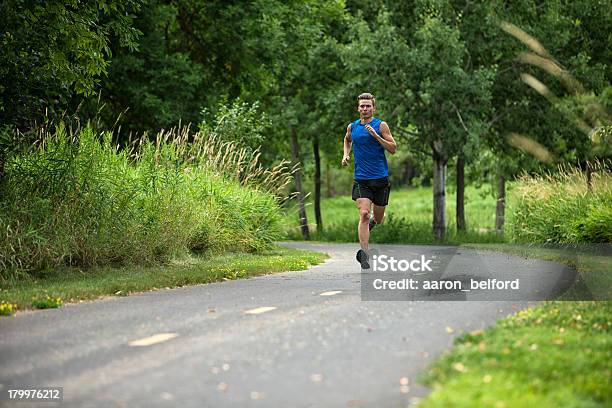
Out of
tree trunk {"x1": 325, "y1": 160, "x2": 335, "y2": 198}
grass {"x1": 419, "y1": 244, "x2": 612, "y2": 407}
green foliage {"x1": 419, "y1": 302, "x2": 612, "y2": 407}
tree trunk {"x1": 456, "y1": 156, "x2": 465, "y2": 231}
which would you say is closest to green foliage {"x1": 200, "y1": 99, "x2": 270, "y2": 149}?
tree trunk {"x1": 456, "y1": 156, "x2": 465, "y2": 231}

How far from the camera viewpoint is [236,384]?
5.81 m

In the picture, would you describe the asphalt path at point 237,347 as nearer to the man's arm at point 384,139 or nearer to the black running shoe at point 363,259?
the black running shoe at point 363,259

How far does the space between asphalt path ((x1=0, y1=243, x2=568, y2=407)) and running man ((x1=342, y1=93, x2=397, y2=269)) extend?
237 cm

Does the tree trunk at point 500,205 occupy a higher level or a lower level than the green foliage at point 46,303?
higher

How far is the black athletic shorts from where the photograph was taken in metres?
12.8

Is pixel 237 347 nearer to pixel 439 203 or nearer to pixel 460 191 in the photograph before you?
pixel 439 203

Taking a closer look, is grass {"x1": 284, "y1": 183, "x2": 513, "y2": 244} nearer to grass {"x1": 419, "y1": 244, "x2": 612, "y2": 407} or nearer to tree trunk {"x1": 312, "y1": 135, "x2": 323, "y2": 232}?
tree trunk {"x1": 312, "y1": 135, "x2": 323, "y2": 232}

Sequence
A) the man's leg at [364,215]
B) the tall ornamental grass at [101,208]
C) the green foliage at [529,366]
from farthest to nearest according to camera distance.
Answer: the man's leg at [364,215] < the tall ornamental grass at [101,208] < the green foliage at [529,366]

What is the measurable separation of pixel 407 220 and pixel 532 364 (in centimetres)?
2940

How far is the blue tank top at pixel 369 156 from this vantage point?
12672 millimetres

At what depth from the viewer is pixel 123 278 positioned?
11.8 meters

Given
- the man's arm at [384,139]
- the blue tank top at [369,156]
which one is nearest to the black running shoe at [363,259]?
the blue tank top at [369,156]

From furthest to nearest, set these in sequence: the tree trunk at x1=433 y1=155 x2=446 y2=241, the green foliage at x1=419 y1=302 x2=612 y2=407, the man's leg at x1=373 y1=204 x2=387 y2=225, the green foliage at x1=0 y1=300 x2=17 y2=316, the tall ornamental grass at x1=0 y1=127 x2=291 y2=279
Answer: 1. the tree trunk at x1=433 y1=155 x2=446 y2=241
2. the man's leg at x1=373 y1=204 x2=387 y2=225
3. the tall ornamental grass at x1=0 y1=127 x2=291 y2=279
4. the green foliage at x1=0 y1=300 x2=17 y2=316
5. the green foliage at x1=419 y1=302 x2=612 y2=407

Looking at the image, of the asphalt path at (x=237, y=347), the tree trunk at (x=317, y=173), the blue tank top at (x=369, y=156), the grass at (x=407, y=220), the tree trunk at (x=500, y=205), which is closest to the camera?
the asphalt path at (x=237, y=347)
